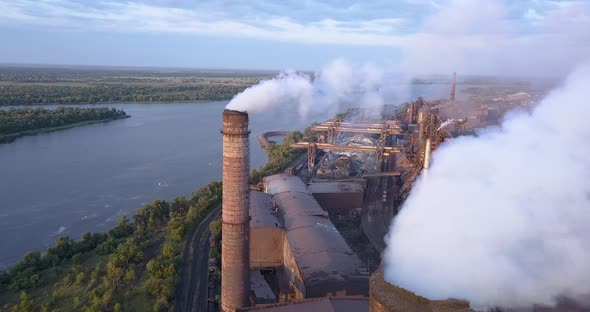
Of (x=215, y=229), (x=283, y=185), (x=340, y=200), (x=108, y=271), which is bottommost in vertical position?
(x=108, y=271)

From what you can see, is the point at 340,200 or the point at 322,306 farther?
the point at 340,200


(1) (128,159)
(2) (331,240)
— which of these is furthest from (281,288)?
(1) (128,159)

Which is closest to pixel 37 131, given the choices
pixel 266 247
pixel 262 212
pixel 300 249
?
pixel 262 212

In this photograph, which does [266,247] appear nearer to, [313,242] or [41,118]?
[313,242]

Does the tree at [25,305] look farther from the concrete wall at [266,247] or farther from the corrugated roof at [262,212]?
the corrugated roof at [262,212]

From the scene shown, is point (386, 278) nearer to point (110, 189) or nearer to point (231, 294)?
point (231, 294)

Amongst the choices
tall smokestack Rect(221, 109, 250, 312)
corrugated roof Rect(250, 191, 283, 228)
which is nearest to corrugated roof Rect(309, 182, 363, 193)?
corrugated roof Rect(250, 191, 283, 228)

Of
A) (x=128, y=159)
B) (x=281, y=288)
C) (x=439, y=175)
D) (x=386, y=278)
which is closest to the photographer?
(x=386, y=278)

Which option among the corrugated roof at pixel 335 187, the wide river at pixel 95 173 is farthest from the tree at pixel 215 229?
the wide river at pixel 95 173
